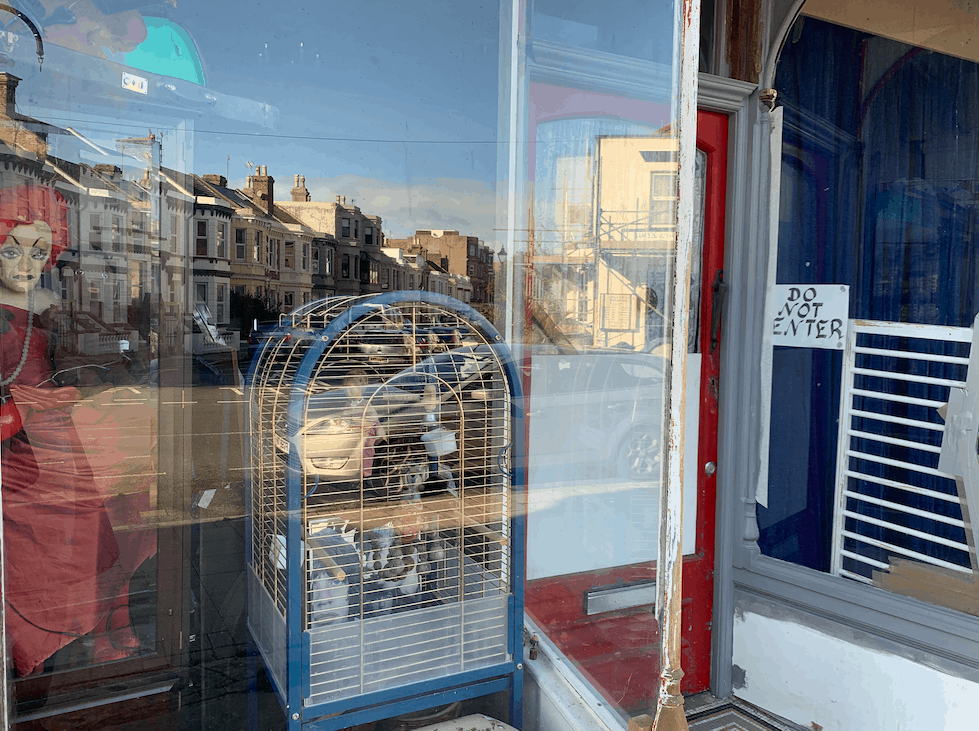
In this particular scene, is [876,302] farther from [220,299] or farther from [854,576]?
[220,299]

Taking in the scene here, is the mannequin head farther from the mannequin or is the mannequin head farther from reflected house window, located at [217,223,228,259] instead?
reflected house window, located at [217,223,228,259]

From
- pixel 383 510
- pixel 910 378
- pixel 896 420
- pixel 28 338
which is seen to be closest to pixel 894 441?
pixel 896 420

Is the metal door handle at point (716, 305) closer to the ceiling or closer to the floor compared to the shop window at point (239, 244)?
closer to the floor

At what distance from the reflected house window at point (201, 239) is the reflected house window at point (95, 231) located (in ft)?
0.60

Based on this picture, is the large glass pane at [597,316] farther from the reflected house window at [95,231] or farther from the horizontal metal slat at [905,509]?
the horizontal metal slat at [905,509]

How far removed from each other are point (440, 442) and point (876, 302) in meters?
1.60

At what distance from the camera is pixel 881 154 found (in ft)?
7.82

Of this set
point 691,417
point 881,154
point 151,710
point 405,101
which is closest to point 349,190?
point 405,101

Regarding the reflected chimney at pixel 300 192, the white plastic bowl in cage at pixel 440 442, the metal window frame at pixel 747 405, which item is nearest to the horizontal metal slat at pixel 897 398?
the metal window frame at pixel 747 405

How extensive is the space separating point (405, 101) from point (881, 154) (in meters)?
1.64

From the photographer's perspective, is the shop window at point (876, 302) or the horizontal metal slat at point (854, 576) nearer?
the shop window at point (876, 302)

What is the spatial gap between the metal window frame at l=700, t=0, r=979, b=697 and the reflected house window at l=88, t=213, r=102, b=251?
6.18 feet

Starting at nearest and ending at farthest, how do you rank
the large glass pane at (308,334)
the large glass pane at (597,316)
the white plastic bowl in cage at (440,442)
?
the large glass pane at (308,334), the white plastic bowl in cage at (440,442), the large glass pane at (597,316)

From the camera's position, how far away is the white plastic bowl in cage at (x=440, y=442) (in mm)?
1675
